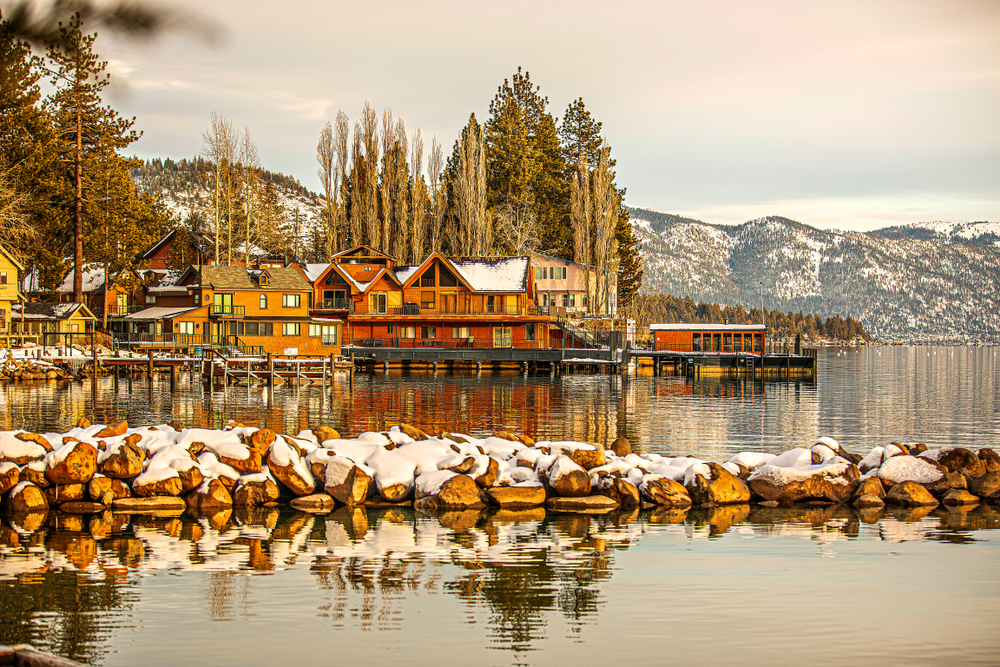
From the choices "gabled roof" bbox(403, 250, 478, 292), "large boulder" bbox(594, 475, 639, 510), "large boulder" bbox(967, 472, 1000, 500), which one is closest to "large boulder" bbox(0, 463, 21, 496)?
"large boulder" bbox(594, 475, 639, 510)

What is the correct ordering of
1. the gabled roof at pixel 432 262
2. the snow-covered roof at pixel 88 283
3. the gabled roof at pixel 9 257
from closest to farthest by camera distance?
the gabled roof at pixel 9 257 < the gabled roof at pixel 432 262 < the snow-covered roof at pixel 88 283

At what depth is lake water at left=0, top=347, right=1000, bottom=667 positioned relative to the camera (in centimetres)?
872

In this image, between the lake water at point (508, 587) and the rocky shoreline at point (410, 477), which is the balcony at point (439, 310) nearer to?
the rocky shoreline at point (410, 477)

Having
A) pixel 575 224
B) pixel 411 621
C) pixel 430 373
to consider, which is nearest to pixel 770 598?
pixel 411 621

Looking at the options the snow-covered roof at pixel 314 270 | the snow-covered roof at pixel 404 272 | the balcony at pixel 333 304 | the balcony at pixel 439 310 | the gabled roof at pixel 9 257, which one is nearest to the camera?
the gabled roof at pixel 9 257

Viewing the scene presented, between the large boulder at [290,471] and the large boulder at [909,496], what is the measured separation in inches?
457

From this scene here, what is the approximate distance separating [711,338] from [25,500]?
210ft

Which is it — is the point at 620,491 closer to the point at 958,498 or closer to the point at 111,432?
the point at 958,498

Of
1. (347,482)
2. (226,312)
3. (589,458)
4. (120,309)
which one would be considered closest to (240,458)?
(347,482)

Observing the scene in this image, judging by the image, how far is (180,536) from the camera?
13570 millimetres

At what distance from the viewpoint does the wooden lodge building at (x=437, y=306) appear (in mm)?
70438

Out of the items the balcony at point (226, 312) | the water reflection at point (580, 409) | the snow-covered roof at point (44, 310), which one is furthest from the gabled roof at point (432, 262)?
the snow-covered roof at point (44, 310)

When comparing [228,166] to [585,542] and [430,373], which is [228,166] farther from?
[585,542]

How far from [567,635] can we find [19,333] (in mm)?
62717
